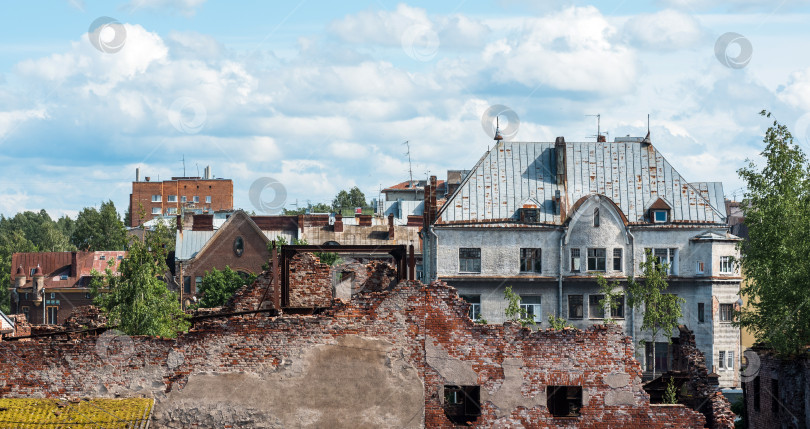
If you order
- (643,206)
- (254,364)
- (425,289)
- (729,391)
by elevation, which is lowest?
(729,391)

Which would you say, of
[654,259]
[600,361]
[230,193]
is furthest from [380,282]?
[230,193]

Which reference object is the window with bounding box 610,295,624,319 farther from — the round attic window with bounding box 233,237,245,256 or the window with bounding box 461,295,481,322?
the round attic window with bounding box 233,237,245,256

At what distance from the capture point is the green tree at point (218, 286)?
225 feet

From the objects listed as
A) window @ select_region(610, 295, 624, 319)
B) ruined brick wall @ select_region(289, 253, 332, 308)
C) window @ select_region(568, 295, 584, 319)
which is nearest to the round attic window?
window @ select_region(568, 295, 584, 319)

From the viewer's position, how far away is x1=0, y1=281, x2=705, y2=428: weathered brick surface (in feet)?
72.4

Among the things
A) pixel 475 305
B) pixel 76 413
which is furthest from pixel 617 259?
pixel 76 413

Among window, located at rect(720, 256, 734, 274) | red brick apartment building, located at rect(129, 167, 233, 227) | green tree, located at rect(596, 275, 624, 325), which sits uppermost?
red brick apartment building, located at rect(129, 167, 233, 227)

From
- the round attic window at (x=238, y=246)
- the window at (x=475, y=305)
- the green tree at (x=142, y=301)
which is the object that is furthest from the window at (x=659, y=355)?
the round attic window at (x=238, y=246)

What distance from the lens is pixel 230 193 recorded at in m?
140

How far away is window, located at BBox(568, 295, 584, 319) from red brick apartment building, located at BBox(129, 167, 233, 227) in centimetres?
9336

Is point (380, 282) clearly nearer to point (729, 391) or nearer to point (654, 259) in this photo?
point (654, 259)

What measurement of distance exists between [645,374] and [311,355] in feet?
104

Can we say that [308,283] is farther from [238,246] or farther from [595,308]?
[238,246]

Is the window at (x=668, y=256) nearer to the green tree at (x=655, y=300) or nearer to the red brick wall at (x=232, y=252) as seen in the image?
the green tree at (x=655, y=300)
